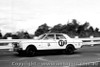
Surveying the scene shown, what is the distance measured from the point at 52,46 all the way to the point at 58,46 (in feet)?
1.48

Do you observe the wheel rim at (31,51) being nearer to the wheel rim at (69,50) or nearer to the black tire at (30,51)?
the black tire at (30,51)

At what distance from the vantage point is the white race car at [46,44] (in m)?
10.8

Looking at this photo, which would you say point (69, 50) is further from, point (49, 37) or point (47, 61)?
point (47, 61)

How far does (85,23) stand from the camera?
69.5m

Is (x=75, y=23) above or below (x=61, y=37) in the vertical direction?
above

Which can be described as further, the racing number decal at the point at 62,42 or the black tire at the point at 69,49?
the black tire at the point at 69,49

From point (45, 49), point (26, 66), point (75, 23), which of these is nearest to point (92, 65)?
point (26, 66)

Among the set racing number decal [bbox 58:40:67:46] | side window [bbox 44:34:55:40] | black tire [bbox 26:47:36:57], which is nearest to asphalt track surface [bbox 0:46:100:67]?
black tire [bbox 26:47:36:57]

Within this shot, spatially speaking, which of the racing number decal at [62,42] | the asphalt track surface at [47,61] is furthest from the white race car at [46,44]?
the asphalt track surface at [47,61]

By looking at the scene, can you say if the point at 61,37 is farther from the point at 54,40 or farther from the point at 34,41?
the point at 34,41

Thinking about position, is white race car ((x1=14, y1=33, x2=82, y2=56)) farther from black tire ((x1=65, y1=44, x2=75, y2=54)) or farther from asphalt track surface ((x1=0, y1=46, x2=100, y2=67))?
asphalt track surface ((x1=0, y1=46, x2=100, y2=67))

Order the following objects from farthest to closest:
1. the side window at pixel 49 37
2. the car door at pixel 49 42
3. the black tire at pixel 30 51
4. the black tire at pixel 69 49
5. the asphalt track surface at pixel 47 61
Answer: the black tire at pixel 69 49, the side window at pixel 49 37, the car door at pixel 49 42, the black tire at pixel 30 51, the asphalt track surface at pixel 47 61

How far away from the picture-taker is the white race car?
1078 centimetres

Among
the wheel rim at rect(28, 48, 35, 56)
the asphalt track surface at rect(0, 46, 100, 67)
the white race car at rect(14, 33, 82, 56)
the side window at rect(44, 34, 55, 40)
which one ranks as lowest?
the asphalt track surface at rect(0, 46, 100, 67)
